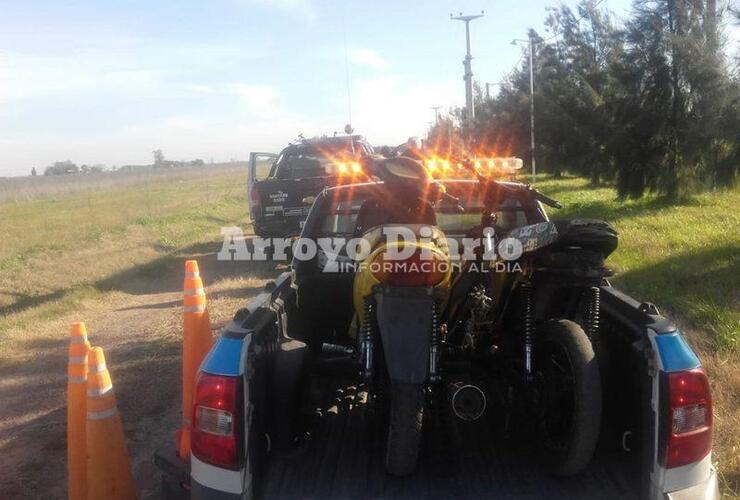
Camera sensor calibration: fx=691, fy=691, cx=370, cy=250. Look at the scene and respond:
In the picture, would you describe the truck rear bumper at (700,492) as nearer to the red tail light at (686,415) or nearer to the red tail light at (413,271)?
the red tail light at (686,415)

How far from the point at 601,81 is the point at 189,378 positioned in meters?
22.6

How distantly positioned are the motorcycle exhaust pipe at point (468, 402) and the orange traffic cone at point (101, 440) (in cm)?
178

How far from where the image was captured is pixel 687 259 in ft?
32.0

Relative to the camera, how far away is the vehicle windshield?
4301 millimetres

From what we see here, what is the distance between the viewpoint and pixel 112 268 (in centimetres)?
1218

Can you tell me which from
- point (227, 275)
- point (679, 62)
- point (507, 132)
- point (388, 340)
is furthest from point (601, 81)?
point (388, 340)

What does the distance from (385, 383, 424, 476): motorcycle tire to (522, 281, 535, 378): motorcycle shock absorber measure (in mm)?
564

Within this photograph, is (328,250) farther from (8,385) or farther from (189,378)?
(8,385)

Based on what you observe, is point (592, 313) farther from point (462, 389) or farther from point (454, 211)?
point (454, 211)

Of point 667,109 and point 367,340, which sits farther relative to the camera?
point 667,109

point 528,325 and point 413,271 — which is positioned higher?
point 413,271

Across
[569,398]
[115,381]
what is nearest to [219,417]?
[569,398]

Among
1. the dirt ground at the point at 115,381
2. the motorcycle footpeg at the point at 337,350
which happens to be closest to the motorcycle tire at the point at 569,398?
the motorcycle footpeg at the point at 337,350

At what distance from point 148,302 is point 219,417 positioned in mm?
7466
